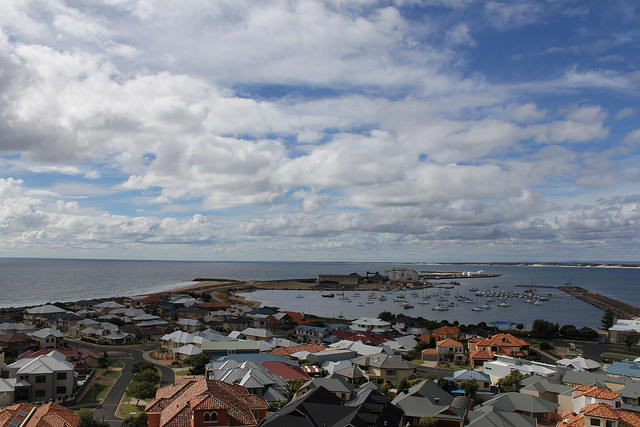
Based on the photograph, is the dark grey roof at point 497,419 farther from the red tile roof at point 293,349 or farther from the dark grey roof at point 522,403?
the red tile roof at point 293,349

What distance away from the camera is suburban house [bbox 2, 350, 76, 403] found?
3011 cm

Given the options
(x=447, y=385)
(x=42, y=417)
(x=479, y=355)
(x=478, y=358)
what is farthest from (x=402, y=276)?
(x=42, y=417)

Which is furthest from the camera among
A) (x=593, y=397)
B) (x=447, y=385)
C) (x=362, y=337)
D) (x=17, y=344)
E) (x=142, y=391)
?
(x=362, y=337)

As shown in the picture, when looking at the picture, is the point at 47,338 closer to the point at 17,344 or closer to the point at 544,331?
the point at 17,344

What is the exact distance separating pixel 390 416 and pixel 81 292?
11927 centimetres

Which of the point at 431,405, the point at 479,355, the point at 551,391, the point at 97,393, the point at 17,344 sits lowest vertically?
the point at 97,393

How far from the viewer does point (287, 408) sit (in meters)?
22.8

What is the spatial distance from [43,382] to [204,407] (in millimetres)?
16859

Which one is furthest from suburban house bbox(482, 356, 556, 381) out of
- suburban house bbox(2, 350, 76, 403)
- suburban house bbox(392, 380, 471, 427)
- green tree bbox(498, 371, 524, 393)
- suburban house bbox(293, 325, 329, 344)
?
suburban house bbox(2, 350, 76, 403)

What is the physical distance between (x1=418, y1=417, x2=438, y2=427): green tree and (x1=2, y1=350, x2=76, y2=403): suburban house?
2210 centimetres

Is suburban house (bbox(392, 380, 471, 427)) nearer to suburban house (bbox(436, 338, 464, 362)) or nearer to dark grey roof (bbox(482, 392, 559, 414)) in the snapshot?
dark grey roof (bbox(482, 392, 559, 414))

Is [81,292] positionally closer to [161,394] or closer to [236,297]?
A: [236,297]

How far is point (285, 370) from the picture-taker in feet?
113

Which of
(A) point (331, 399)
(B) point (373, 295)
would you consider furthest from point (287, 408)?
(B) point (373, 295)
